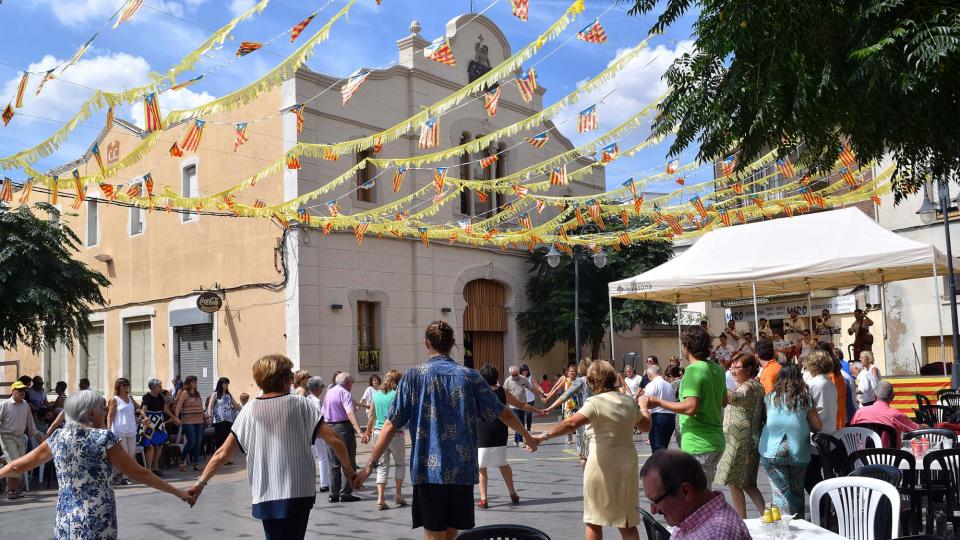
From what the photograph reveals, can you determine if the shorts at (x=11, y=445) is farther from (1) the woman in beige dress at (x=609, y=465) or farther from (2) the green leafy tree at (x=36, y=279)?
(1) the woman in beige dress at (x=609, y=465)

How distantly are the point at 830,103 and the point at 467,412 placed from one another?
3467mm

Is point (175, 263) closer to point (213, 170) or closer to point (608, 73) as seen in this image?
point (213, 170)

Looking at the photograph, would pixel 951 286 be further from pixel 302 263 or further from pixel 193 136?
pixel 193 136

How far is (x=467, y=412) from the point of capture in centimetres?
579

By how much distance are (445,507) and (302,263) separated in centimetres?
1542

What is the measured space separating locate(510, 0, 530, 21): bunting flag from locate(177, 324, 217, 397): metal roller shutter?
623 inches

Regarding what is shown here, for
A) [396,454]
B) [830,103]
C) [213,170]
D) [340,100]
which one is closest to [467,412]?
[830,103]

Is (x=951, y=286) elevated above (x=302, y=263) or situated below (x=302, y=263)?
below

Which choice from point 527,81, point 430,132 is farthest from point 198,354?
point 527,81

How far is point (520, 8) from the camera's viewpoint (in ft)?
29.7

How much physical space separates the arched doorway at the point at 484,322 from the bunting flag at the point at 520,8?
16154 millimetres

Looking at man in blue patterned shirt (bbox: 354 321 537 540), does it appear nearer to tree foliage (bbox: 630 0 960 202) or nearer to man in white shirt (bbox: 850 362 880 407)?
tree foliage (bbox: 630 0 960 202)

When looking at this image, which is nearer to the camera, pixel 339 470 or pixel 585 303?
pixel 339 470

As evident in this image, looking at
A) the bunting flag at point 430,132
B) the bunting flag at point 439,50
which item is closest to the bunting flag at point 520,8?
the bunting flag at point 439,50
